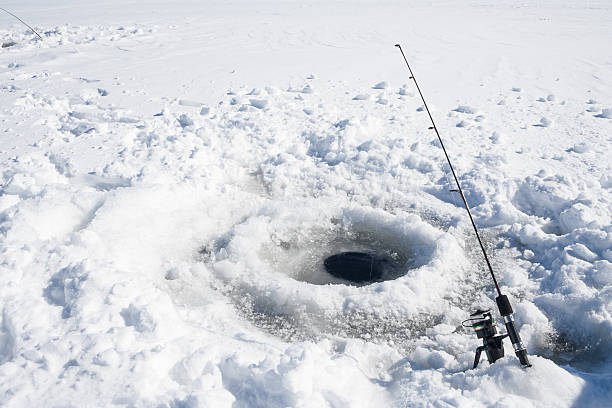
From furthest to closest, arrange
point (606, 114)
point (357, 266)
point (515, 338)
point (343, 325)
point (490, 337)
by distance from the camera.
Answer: point (606, 114) < point (357, 266) < point (343, 325) < point (490, 337) < point (515, 338)

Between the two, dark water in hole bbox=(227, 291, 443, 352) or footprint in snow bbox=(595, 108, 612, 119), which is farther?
footprint in snow bbox=(595, 108, 612, 119)

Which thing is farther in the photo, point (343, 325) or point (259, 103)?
point (259, 103)

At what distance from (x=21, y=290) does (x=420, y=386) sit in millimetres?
3409

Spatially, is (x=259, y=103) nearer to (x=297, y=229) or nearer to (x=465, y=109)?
(x=465, y=109)

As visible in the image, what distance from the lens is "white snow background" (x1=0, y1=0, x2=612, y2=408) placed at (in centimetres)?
302

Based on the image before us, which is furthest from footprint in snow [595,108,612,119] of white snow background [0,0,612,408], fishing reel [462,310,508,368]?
fishing reel [462,310,508,368]

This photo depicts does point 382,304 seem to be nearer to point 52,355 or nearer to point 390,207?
point 390,207

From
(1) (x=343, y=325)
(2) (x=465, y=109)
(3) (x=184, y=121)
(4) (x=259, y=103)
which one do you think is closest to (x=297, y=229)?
(1) (x=343, y=325)

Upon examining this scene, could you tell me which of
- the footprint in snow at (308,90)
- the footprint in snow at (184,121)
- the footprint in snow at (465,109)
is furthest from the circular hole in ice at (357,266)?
the footprint in snow at (308,90)

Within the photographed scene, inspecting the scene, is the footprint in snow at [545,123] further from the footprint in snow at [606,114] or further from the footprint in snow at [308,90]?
the footprint in snow at [308,90]

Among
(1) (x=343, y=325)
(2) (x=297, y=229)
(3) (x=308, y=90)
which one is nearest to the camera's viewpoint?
(1) (x=343, y=325)

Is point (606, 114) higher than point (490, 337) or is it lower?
higher

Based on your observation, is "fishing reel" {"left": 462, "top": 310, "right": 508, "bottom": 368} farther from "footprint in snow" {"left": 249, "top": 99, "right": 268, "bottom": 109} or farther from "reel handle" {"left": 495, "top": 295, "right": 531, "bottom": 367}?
"footprint in snow" {"left": 249, "top": 99, "right": 268, "bottom": 109}

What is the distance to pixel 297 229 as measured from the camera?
5617 millimetres
